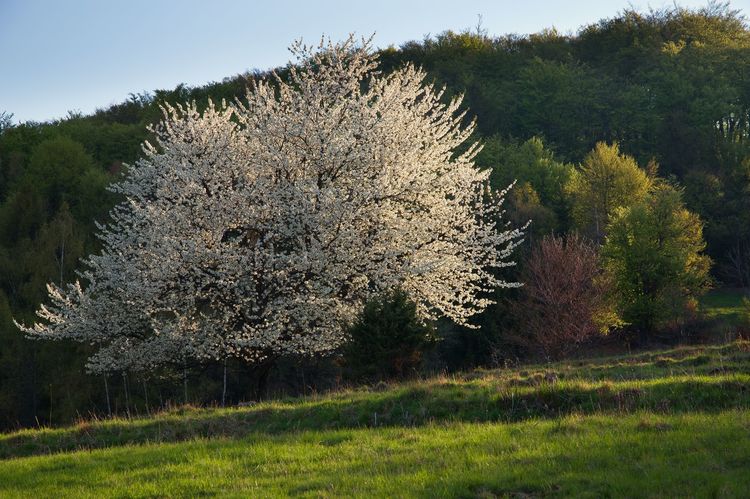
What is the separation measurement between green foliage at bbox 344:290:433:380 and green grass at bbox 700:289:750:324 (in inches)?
1278

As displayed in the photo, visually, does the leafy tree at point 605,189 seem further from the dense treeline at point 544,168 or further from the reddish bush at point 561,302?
the reddish bush at point 561,302

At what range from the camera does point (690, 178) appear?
66.1 m

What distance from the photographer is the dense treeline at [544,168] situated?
43688 millimetres

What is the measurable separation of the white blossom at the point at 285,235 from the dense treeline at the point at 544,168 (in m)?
2.71

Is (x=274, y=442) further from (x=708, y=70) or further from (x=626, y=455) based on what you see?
(x=708, y=70)

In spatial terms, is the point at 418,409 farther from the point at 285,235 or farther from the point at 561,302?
the point at 561,302

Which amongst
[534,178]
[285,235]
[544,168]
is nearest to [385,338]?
[285,235]

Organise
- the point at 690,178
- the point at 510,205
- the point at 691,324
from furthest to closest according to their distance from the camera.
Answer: the point at 690,178, the point at 510,205, the point at 691,324

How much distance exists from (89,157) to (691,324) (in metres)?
45.0

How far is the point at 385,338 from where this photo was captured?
2152 centimetres

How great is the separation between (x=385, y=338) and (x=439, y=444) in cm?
963

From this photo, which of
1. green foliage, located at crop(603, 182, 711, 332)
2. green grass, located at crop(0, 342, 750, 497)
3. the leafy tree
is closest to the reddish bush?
green foliage, located at crop(603, 182, 711, 332)

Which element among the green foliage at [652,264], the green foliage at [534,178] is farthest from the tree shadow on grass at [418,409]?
the green foliage at [534,178]

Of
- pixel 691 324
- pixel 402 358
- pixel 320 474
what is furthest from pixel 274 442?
pixel 691 324
